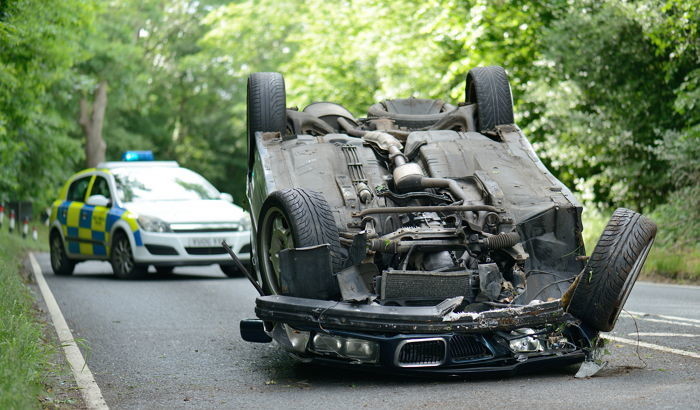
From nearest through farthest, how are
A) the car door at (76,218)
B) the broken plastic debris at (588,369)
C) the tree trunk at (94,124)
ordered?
the broken plastic debris at (588,369)
the car door at (76,218)
the tree trunk at (94,124)

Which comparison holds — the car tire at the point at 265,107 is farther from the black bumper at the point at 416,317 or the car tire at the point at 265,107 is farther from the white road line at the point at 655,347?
the white road line at the point at 655,347

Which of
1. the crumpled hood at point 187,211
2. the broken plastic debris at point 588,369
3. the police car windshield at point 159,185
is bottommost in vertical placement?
the crumpled hood at point 187,211

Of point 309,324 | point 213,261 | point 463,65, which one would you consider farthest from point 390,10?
point 309,324

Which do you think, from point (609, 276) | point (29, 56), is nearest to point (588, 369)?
point (609, 276)

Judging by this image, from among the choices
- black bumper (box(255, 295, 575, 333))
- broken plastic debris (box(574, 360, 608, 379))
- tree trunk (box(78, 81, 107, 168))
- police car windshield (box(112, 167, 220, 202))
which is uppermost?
black bumper (box(255, 295, 575, 333))

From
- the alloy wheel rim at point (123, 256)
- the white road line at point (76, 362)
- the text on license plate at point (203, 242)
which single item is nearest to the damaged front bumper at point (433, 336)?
the white road line at point (76, 362)

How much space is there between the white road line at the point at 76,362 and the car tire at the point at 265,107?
2124mm

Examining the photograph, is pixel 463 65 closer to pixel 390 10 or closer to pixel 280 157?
pixel 390 10

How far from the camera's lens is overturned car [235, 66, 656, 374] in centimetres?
690

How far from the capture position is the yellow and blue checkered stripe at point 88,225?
635 inches

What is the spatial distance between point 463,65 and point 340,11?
1285cm

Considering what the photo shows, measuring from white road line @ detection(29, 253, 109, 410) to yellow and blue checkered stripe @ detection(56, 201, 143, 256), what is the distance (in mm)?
2858

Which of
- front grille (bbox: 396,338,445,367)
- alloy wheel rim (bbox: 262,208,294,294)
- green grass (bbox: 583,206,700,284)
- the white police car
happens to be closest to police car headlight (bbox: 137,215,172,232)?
the white police car

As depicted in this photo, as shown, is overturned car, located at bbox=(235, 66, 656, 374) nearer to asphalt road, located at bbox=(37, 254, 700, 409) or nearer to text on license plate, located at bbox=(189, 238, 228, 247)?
asphalt road, located at bbox=(37, 254, 700, 409)
